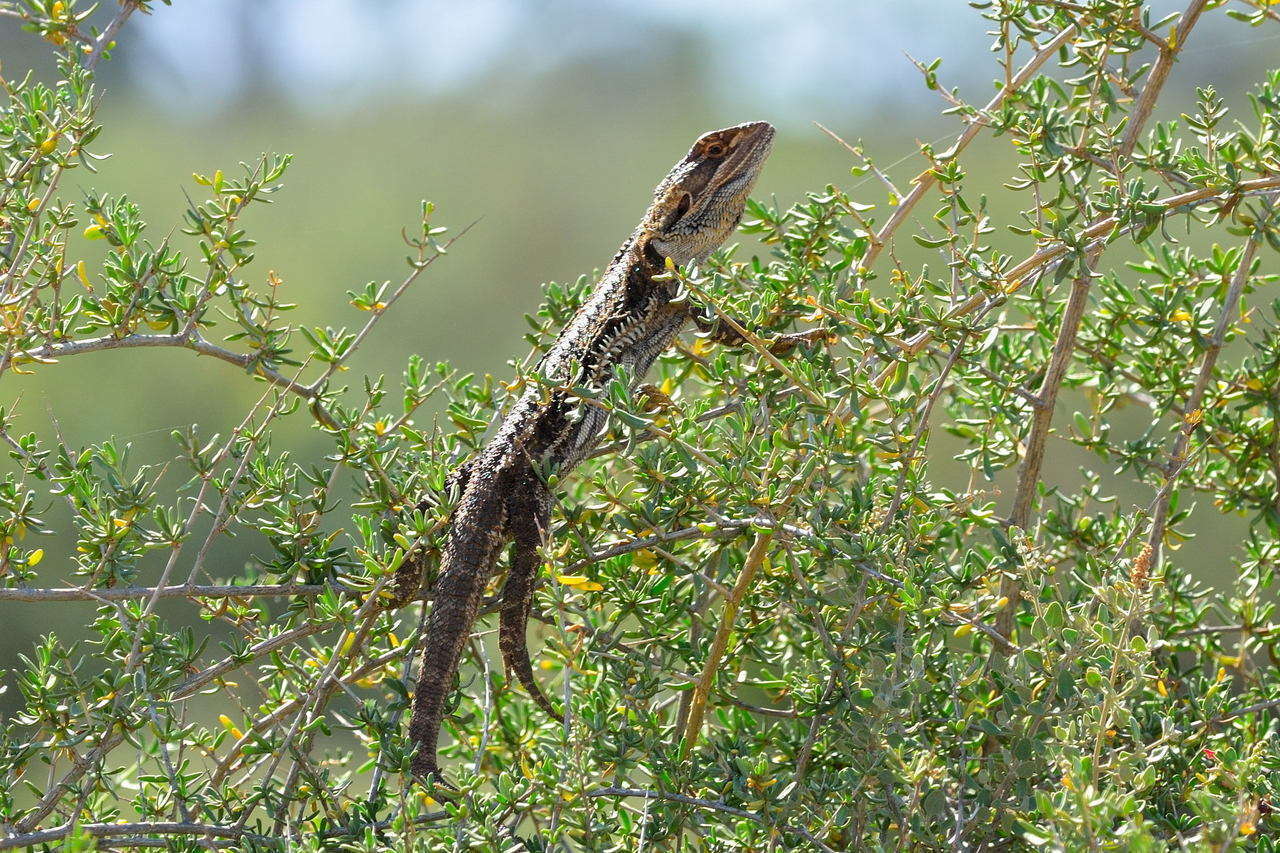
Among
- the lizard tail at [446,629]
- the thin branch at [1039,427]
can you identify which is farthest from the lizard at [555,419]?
the thin branch at [1039,427]

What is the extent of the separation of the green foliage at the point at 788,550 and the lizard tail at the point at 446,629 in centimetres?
6

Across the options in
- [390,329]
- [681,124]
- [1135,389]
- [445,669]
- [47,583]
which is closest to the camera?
[445,669]

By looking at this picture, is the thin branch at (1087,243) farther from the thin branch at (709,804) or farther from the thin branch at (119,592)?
the thin branch at (119,592)

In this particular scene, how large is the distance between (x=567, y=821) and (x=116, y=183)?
394 inches

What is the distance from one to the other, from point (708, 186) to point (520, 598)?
140 centimetres

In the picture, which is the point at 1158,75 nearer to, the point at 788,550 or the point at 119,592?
the point at 788,550

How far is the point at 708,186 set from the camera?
3178 millimetres

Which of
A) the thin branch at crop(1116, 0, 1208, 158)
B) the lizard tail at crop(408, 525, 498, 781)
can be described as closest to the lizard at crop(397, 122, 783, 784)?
the lizard tail at crop(408, 525, 498, 781)

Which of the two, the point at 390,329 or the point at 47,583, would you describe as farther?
the point at 390,329

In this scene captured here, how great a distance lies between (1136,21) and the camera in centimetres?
188

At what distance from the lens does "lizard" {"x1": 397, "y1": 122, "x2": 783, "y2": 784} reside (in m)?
2.21

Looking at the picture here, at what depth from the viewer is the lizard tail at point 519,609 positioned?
239cm

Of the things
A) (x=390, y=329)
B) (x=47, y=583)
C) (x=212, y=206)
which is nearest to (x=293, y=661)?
(x=212, y=206)

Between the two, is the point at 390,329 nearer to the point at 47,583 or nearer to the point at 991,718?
the point at 47,583
